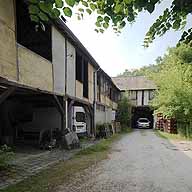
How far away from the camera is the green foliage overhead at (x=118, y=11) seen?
11.8ft

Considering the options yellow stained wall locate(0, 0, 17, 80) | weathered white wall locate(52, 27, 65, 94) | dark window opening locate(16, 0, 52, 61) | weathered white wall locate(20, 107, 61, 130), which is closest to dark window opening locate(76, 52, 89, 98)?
weathered white wall locate(20, 107, 61, 130)

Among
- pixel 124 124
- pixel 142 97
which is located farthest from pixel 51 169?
pixel 142 97

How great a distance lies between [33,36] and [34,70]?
12.1ft

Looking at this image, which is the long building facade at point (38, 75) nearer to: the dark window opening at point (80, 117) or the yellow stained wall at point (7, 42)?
the yellow stained wall at point (7, 42)

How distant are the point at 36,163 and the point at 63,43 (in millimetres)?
6297

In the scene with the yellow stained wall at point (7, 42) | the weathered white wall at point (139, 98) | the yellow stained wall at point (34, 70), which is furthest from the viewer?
the weathered white wall at point (139, 98)

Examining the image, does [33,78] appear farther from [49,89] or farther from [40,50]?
[40,50]

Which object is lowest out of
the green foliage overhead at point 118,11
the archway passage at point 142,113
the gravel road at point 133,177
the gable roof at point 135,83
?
the gravel road at point 133,177

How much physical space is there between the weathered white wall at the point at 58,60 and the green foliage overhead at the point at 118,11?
8643 mm

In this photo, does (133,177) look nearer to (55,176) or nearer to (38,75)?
(55,176)

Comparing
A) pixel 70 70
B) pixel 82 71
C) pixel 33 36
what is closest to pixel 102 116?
pixel 82 71

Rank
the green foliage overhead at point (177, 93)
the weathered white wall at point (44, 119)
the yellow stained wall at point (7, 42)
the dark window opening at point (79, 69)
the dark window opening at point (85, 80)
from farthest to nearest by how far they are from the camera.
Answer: the green foliage overhead at point (177, 93) < the dark window opening at point (85, 80) < the dark window opening at point (79, 69) < the weathered white wall at point (44, 119) < the yellow stained wall at point (7, 42)

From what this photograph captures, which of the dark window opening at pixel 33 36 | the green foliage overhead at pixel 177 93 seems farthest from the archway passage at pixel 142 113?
the dark window opening at pixel 33 36

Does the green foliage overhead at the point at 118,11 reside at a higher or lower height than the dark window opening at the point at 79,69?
lower
